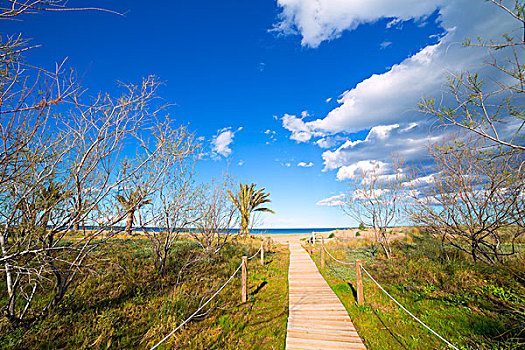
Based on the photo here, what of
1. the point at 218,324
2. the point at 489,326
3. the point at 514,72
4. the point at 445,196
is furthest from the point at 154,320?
the point at 445,196

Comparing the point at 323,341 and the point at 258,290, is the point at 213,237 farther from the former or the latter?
the point at 323,341

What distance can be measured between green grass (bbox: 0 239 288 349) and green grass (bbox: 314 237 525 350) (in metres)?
2.11

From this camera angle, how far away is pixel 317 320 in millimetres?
5113

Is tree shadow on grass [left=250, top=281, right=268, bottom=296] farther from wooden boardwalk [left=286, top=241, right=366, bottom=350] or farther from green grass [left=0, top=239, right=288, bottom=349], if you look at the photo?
wooden boardwalk [left=286, top=241, right=366, bottom=350]

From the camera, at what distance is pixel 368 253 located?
1195 centimetres

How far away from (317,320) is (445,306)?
316 cm

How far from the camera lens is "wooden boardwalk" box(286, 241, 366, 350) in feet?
13.8

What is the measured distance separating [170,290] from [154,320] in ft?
5.62

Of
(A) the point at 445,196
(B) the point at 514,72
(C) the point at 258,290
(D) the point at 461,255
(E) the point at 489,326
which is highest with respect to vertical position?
(B) the point at 514,72

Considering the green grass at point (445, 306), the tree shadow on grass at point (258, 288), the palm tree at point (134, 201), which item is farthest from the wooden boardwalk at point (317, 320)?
the palm tree at point (134, 201)

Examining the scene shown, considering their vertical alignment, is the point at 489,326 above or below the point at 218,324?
above

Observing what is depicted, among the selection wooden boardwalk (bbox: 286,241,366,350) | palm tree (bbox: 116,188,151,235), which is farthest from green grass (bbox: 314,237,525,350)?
palm tree (bbox: 116,188,151,235)

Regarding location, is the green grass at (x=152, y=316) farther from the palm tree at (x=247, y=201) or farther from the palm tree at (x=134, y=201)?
the palm tree at (x=247, y=201)

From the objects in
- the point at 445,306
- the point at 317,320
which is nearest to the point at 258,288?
the point at 317,320
